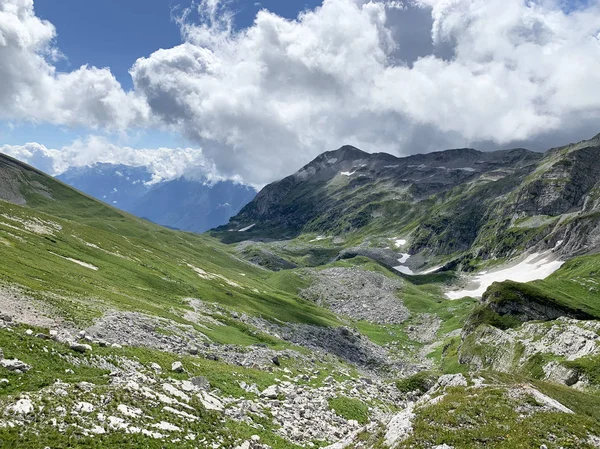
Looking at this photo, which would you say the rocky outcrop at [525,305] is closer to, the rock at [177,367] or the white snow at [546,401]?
the white snow at [546,401]

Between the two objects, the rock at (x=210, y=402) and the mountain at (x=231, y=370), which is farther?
the rock at (x=210, y=402)

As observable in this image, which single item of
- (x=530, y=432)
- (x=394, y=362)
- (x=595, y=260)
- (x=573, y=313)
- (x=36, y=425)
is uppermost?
(x=595, y=260)

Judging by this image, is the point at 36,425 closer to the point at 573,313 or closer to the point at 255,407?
the point at 255,407

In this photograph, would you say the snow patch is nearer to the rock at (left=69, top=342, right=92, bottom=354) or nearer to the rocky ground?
the rock at (left=69, top=342, right=92, bottom=354)

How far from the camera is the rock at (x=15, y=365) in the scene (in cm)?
2189

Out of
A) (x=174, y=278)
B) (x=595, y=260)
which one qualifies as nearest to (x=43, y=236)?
(x=174, y=278)

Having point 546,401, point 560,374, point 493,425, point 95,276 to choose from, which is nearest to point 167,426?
point 493,425

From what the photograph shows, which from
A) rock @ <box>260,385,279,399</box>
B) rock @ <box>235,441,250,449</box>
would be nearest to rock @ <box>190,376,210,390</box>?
rock @ <box>260,385,279,399</box>

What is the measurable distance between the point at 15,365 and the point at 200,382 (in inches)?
478

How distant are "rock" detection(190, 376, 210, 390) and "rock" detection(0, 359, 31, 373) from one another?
10895mm

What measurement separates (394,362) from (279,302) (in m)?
35.2

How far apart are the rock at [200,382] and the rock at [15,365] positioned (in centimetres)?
1090

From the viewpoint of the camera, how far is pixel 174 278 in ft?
305

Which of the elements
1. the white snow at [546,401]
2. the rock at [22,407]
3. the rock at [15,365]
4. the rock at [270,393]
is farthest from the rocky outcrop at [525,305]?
the rock at [22,407]
